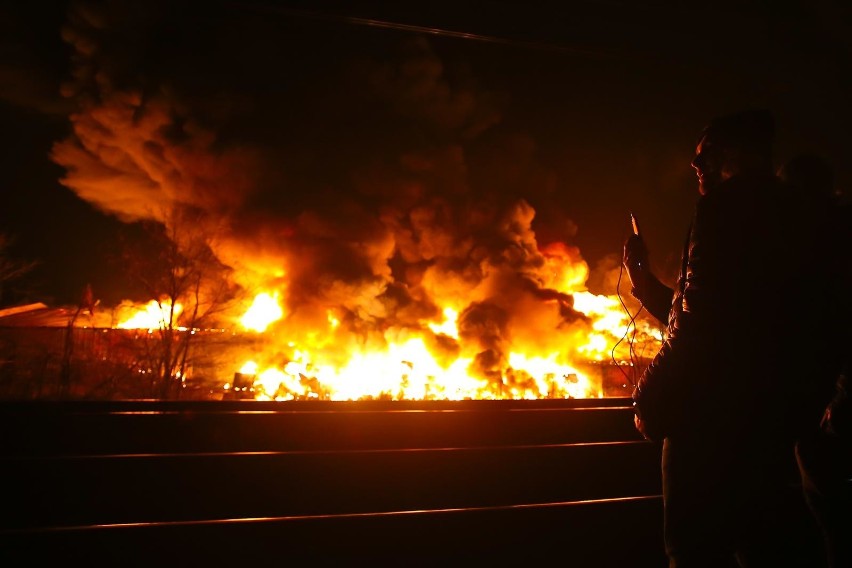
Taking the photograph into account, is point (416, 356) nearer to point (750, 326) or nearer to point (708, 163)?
point (708, 163)

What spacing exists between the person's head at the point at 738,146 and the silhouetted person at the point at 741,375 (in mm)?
191

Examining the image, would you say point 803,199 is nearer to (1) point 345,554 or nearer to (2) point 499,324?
(1) point 345,554

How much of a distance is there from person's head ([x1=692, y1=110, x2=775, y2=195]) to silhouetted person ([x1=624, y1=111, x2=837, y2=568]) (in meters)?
0.19

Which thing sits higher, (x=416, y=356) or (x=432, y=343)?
(x=432, y=343)

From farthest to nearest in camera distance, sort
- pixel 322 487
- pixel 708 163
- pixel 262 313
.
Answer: pixel 262 313, pixel 322 487, pixel 708 163

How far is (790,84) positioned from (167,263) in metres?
14.8

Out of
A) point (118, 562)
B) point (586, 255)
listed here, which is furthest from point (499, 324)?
point (118, 562)

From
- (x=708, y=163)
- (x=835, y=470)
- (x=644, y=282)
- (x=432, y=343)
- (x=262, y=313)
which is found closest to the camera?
(x=708, y=163)

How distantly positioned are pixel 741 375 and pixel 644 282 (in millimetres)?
784

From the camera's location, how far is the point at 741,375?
1.84 meters

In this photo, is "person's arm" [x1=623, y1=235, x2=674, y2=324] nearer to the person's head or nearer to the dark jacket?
the person's head

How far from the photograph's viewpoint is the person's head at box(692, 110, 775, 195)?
2.10 meters

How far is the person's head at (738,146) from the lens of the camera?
2.10 meters

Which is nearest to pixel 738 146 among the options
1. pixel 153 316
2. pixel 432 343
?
pixel 432 343
